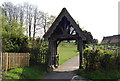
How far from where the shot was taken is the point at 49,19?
4056 cm

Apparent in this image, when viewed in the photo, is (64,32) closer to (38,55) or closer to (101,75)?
(38,55)

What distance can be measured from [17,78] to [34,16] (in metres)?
31.3

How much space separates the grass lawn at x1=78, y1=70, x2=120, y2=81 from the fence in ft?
17.2

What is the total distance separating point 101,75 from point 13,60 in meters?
6.58

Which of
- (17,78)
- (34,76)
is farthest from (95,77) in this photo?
(17,78)

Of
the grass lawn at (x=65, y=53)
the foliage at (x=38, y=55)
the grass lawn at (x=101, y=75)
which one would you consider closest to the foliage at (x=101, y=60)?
the grass lawn at (x=101, y=75)

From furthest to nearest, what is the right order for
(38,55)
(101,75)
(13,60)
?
(38,55) < (13,60) < (101,75)

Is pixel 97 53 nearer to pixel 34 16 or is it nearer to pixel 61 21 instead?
pixel 61 21

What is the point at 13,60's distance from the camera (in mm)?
12062

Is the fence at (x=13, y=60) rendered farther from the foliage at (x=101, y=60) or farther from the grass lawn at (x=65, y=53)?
the grass lawn at (x=65, y=53)

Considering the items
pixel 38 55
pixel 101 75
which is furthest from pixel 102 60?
pixel 38 55

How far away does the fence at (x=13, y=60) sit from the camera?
35.3 feet

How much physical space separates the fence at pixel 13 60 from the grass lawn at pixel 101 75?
5.24m

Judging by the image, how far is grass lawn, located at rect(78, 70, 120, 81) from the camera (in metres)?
10.1
